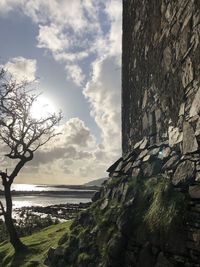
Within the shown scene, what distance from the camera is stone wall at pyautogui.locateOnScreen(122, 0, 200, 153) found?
8.30 m

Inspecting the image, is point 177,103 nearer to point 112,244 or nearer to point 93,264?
point 112,244

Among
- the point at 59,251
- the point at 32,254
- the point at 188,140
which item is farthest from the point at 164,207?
the point at 32,254

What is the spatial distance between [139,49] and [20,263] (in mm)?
8460

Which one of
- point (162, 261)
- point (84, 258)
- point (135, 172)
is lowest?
point (84, 258)

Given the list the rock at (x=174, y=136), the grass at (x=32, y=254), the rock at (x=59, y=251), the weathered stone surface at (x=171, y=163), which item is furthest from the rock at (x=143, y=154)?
the grass at (x=32, y=254)

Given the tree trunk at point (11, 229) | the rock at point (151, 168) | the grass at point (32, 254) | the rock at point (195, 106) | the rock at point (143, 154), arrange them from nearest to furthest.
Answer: the rock at point (195, 106)
the rock at point (151, 168)
the rock at point (143, 154)
the grass at point (32, 254)
the tree trunk at point (11, 229)

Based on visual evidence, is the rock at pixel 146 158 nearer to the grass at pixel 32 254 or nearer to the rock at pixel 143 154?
the rock at pixel 143 154

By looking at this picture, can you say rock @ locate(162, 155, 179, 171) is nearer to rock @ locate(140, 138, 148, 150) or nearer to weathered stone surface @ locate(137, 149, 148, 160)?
weathered stone surface @ locate(137, 149, 148, 160)

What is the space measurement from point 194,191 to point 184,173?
0.48 m

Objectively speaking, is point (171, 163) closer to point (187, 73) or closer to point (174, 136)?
point (174, 136)

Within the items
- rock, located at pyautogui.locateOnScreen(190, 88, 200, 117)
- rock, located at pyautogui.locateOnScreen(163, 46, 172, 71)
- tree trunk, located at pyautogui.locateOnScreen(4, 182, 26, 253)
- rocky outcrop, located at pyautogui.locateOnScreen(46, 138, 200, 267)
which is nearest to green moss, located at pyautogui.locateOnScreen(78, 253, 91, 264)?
rocky outcrop, located at pyautogui.locateOnScreen(46, 138, 200, 267)

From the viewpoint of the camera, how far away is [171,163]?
8.16m

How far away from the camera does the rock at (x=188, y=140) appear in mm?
7568

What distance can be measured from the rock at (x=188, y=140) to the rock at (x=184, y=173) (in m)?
0.27
